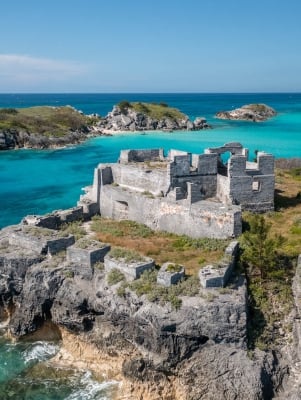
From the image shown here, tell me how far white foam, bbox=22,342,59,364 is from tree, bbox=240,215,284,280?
10.5 metres

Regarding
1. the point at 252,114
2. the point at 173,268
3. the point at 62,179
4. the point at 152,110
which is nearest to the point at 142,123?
the point at 152,110

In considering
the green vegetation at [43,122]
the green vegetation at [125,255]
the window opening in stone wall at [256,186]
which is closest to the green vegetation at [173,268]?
the green vegetation at [125,255]

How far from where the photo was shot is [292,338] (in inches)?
813

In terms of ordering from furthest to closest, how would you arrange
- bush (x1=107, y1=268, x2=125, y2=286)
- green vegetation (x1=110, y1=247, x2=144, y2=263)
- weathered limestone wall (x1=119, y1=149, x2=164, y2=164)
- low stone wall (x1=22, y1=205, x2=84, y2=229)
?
weathered limestone wall (x1=119, y1=149, x2=164, y2=164)
low stone wall (x1=22, y1=205, x2=84, y2=229)
green vegetation (x1=110, y1=247, x2=144, y2=263)
bush (x1=107, y1=268, x2=125, y2=286)

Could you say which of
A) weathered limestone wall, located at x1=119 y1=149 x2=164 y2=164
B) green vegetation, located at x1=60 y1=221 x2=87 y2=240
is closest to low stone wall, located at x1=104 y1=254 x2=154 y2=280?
green vegetation, located at x1=60 y1=221 x2=87 y2=240

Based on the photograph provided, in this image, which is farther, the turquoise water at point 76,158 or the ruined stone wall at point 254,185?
the turquoise water at point 76,158

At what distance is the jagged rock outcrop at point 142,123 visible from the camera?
111 meters

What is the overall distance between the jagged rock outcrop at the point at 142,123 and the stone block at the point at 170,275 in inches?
3549

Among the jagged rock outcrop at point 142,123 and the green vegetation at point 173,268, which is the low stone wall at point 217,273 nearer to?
the green vegetation at point 173,268

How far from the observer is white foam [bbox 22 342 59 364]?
22.9 meters

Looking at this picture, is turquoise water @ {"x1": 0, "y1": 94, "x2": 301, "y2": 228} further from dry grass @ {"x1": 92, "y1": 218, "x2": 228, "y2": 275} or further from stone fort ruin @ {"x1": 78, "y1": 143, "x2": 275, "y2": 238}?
dry grass @ {"x1": 92, "y1": 218, "x2": 228, "y2": 275}

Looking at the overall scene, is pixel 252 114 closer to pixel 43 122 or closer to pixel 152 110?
pixel 152 110

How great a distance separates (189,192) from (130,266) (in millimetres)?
7510

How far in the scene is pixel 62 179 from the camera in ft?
197
